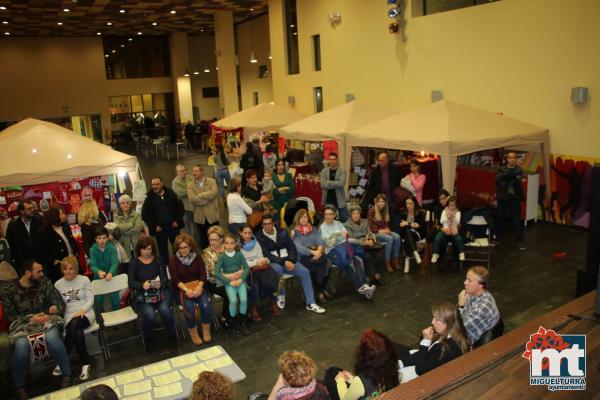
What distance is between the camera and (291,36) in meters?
18.2

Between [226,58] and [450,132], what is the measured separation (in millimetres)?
16007

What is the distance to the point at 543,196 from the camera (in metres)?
9.60

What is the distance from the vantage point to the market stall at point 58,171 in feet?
25.4

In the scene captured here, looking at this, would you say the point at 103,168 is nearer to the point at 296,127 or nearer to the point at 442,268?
the point at 296,127

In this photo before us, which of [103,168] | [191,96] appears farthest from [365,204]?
[191,96]

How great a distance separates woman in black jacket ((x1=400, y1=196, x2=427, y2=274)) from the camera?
748cm

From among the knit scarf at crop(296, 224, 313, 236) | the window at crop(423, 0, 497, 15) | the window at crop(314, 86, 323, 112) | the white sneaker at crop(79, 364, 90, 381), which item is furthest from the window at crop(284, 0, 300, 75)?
the white sneaker at crop(79, 364, 90, 381)

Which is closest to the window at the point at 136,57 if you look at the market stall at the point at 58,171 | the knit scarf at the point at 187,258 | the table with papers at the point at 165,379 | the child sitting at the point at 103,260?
the market stall at the point at 58,171

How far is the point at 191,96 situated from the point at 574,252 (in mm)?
24845

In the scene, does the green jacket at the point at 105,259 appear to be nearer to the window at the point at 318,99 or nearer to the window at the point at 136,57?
the window at the point at 318,99

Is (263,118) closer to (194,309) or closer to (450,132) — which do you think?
(450,132)

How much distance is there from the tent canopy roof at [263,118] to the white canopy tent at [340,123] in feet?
6.28

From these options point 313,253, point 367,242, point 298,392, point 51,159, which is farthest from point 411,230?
point 51,159

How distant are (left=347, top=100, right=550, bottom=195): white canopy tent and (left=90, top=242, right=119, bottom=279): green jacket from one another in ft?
16.9
